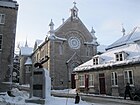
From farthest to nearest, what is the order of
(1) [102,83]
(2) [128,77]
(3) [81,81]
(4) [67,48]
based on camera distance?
(4) [67,48], (3) [81,81], (1) [102,83], (2) [128,77]

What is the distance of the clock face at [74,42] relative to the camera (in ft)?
138

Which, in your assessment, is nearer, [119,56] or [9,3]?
[9,3]

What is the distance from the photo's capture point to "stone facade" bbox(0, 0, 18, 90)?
2356 centimetres

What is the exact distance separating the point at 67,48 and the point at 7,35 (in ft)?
59.4

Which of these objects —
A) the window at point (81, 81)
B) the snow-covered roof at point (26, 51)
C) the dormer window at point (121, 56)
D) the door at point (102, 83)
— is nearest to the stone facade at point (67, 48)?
the window at point (81, 81)

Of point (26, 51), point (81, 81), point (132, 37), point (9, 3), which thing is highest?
point (9, 3)

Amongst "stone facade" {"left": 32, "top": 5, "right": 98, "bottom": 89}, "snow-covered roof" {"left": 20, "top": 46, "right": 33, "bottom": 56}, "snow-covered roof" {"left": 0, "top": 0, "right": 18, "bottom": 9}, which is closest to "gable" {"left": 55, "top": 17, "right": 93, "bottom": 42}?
"stone facade" {"left": 32, "top": 5, "right": 98, "bottom": 89}

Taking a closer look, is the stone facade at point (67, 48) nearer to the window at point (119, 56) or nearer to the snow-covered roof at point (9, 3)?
the window at point (119, 56)

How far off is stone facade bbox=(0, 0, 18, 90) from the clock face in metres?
18.1

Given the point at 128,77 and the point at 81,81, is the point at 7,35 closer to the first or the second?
the point at 81,81

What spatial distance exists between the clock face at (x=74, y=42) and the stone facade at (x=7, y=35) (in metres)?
18.1

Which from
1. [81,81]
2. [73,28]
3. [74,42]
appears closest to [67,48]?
[74,42]

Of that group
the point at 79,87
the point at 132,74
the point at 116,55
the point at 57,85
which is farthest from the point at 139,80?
the point at 57,85

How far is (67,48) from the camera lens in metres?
41.3
